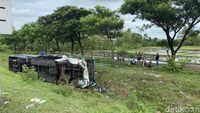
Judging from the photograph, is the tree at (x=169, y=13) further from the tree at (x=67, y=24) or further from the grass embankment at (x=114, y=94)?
the tree at (x=67, y=24)

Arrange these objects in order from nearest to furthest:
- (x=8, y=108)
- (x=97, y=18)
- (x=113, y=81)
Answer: (x=8, y=108), (x=113, y=81), (x=97, y=18)

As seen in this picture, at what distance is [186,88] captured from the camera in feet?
63.9

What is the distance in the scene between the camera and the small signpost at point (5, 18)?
22.3ft

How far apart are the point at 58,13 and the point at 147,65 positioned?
18.2 m

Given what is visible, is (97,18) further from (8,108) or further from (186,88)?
(8,108)

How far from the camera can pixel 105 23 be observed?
31625 millimetres

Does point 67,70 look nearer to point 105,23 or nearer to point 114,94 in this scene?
point 114,94

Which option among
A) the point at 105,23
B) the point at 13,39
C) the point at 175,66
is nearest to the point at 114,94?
the point at 175,66

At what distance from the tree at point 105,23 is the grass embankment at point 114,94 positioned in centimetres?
629

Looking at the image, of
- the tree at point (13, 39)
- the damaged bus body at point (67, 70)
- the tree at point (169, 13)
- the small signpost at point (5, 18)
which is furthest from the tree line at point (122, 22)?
the small signpost at point (5, 18)

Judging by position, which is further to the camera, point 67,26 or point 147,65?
point 67,26

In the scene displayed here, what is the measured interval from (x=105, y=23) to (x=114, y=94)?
1305 cm

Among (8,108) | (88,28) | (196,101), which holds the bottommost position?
(196,101)

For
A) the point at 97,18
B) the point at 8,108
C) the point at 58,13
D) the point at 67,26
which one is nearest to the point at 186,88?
the point at 8,108
